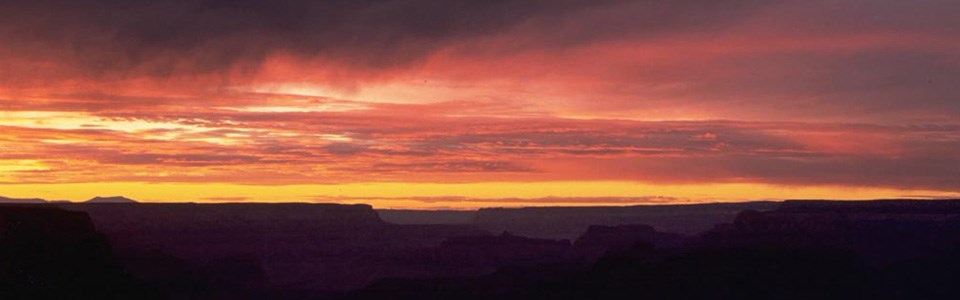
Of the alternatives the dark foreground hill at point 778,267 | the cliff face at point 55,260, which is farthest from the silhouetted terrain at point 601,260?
the cliff face at point 55,260

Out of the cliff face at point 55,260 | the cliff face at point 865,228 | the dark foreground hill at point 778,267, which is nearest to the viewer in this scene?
the cliff face at point 55,260

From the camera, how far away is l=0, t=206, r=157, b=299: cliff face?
5849 centimetres

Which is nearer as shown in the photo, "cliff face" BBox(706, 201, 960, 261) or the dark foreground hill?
the dark foreground hill

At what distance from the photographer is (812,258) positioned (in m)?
129

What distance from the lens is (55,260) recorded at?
61.9 m

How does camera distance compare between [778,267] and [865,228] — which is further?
[865,228]

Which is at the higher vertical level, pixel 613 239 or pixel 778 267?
pixel 613 239

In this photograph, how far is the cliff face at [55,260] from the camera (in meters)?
58.5

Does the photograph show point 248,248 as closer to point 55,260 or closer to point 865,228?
point 865,228

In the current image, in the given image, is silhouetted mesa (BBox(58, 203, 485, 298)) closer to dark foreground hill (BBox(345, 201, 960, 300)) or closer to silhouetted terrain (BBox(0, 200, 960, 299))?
silhouetted terrain (BBox(0, 200, 960, 299))

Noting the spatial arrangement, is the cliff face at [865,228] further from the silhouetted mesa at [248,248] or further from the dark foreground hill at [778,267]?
the silhouetted mesa at [248,248]

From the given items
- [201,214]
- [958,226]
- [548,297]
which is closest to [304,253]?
[201,214]

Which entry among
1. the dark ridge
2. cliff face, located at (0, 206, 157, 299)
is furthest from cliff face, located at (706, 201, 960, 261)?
cliff face, located at (0, 206, 157, 299)

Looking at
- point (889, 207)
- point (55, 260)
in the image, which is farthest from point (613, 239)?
point (55, 260)
